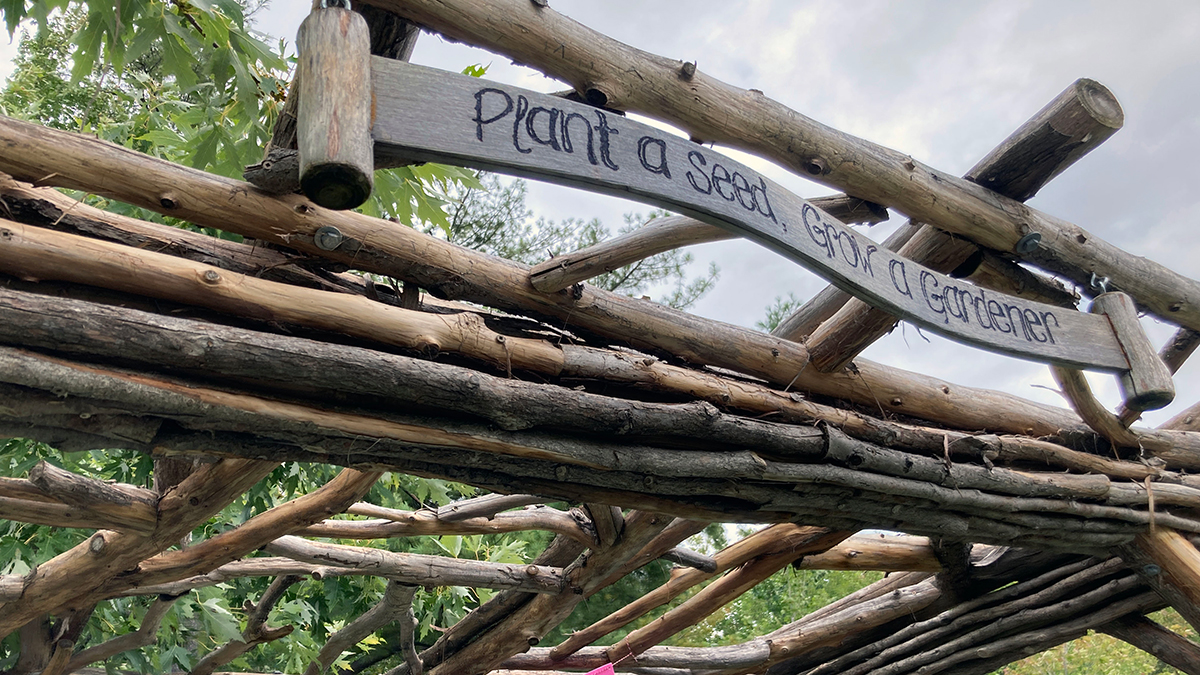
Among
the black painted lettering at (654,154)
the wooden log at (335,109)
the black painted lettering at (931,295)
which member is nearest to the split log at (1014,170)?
the black painted lettering at (931,295)

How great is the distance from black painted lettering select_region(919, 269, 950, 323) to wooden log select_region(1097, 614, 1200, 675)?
219cm

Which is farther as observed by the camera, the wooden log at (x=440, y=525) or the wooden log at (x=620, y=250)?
the wooden log at (x=440, y=525)

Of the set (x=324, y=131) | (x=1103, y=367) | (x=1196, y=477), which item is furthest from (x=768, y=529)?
(x=324, y=131)

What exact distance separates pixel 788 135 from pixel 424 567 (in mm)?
1890

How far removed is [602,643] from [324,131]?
7242mm

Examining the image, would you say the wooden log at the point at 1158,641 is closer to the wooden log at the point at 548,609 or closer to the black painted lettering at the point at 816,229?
the wooden log at the point at 548,609

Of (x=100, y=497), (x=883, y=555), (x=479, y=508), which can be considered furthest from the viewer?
(x=883, y=555)

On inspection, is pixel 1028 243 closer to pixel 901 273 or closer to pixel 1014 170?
pixel 1014 170

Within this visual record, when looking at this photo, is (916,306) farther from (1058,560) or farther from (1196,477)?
(1058,560)

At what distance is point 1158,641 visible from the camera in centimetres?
346

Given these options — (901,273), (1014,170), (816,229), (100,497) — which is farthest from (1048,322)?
(100,497)

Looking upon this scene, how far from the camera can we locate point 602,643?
307 inches

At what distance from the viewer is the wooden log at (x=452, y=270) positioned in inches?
61.6

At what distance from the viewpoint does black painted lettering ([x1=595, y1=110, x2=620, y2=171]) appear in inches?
62.9
